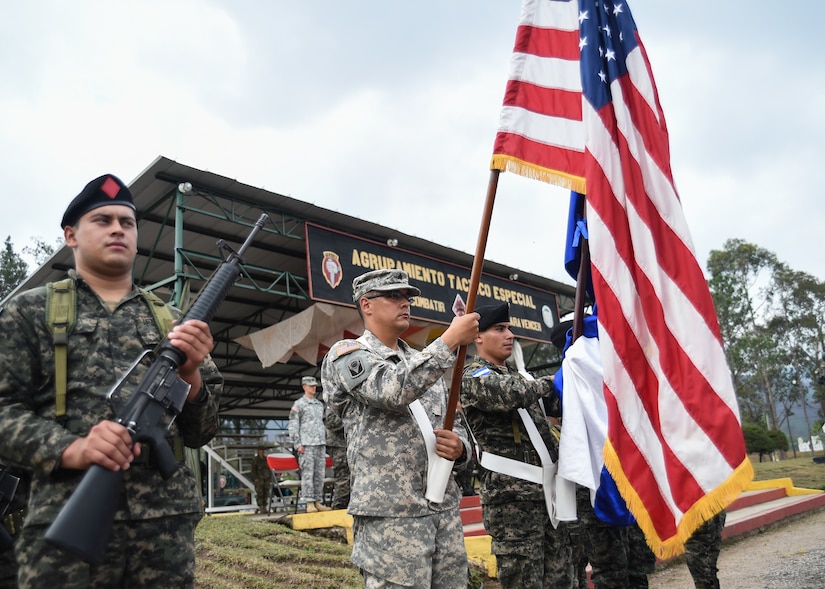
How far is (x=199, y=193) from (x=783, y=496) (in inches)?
455

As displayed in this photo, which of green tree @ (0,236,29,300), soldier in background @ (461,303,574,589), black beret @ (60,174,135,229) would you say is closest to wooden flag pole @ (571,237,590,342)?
soldier in background @ (461,303,574,589)

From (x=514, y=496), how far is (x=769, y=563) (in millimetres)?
4346

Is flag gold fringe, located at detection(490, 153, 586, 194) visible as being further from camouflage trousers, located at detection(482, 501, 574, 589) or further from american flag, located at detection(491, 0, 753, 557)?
camouflage trousers, located at detection(482, 501, 574, 589)

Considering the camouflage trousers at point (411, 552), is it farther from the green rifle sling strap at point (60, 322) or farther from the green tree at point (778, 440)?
the green tree at point (778, 440)

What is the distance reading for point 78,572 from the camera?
177 centimetres

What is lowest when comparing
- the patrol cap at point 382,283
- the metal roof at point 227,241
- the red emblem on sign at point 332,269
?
the patrol cap at point 382,283

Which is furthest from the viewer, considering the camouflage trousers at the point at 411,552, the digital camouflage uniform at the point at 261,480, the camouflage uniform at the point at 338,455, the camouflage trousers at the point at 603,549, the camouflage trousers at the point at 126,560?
the digital camouflage uniform at the point at 261,480

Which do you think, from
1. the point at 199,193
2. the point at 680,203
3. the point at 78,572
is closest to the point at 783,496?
the point at 680,203

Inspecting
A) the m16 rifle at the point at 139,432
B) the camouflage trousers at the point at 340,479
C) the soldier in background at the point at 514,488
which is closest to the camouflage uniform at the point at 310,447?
the camouflage trousers at the point at 340,479

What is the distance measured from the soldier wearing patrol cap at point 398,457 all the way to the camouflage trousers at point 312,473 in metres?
6.28

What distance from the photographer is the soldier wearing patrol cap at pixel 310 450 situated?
875 cm

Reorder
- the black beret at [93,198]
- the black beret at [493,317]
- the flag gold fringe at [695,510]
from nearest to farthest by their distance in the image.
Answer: the black beret at [93,198] → the flag gold fringe at [695,510] → the black beret at [493,317]

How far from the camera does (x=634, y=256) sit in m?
3.31

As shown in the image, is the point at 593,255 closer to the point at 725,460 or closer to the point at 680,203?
the point at 680,203
